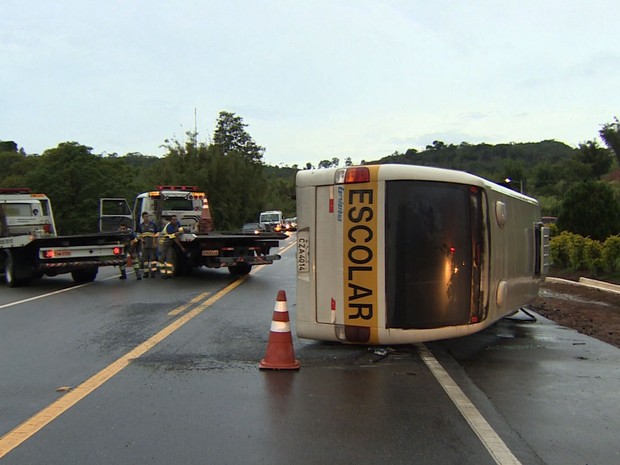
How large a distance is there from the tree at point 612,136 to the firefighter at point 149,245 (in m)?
63.2

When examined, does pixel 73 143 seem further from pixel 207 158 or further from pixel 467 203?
pixel 467 203

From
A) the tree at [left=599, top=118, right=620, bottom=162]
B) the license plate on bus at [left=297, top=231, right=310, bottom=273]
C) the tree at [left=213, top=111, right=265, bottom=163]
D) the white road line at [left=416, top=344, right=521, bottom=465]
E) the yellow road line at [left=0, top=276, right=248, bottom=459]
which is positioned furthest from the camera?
the tree at [left=213, top=111, right=265, bottom=163]

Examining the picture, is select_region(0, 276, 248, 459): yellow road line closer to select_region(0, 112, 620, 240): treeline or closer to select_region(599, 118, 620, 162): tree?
select_region(0, 112, 620, 240): treeline

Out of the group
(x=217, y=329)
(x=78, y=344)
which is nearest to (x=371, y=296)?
(x=217, y=329)

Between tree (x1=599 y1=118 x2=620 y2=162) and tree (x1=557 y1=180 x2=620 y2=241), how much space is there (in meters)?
48.9

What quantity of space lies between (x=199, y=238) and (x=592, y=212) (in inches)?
615

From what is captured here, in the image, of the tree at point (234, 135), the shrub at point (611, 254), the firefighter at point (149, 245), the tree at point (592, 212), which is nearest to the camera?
the shrub at point (611, 254)

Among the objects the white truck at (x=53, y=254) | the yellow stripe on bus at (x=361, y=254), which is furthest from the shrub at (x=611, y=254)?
the white truck at (x=53, y=254)

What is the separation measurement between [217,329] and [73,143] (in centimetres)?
4572

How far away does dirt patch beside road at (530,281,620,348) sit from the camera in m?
9.51

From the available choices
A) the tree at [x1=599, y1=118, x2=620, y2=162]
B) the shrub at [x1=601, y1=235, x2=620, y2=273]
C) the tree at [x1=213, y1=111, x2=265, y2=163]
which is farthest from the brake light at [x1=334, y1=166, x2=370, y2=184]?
the tree at [x1=213, y1=111, x2=265, y2=163]

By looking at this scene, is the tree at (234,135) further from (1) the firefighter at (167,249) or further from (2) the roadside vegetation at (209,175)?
(1) the firefighter at (167,249)

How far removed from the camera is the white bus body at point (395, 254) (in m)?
6.42

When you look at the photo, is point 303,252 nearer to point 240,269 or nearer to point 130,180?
point 240,269
